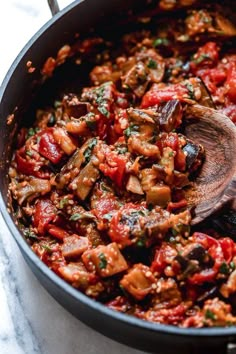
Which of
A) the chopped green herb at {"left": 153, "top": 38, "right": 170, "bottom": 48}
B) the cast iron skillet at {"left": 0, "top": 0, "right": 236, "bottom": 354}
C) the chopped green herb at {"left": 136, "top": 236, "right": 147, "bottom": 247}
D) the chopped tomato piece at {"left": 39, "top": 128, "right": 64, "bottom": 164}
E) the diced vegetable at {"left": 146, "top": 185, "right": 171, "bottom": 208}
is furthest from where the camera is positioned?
the chopped green herb at {"left": 153, "top": 38, "right": 170, "bottom": 48}

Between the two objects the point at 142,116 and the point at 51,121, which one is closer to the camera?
the point at 142,116

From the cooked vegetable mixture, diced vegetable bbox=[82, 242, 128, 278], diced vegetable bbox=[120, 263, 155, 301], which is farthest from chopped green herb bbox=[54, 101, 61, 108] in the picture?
diced vegetable bbox=[120, 263, 155, 301]

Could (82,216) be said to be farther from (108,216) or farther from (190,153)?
(190,153)

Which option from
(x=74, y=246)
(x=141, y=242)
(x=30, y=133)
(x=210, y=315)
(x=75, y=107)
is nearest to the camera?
(x=210, y=315)

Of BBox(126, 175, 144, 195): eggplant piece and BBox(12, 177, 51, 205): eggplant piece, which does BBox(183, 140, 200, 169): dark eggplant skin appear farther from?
BBox(12, 177, 51, 205): eggplant piece

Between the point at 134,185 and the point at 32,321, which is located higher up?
the point at 134,185

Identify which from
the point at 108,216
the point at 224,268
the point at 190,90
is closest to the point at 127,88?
the point at 190,90

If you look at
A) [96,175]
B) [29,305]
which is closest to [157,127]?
[96,175]

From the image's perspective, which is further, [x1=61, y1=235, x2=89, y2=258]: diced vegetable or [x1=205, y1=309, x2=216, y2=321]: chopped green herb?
[x1=61, y1=235, x2=89, y2=258]: diced vegetable
